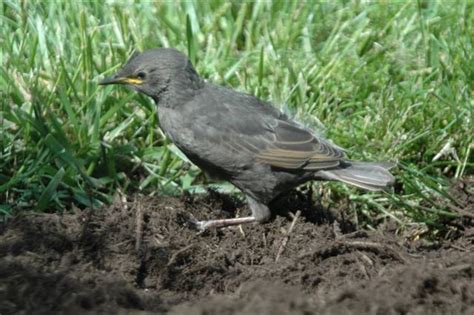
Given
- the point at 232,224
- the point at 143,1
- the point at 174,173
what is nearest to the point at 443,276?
the point at 232,224

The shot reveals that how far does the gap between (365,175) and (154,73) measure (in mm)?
1386

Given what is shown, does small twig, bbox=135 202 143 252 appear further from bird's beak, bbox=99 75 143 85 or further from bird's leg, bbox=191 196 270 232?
bird's beak, bbox=99 75 143 85

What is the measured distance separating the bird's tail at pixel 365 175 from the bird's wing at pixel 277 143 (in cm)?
6

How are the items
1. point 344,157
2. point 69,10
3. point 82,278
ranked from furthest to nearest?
point 69,10 → point 344,157 → point 82,278

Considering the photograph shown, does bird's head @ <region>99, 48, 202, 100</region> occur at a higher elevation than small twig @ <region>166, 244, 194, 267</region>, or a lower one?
higher

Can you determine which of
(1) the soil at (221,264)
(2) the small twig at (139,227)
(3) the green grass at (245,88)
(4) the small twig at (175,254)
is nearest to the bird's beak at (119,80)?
(3) the green grass at (245,88)

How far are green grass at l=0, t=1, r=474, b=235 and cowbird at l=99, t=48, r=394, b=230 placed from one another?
32cm

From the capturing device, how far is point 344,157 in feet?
20.1

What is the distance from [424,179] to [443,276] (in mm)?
1558

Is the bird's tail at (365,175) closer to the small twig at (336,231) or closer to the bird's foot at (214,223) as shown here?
the small twig at (336,231)

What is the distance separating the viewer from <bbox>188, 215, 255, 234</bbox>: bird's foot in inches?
220

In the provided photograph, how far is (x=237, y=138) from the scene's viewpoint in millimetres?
6043

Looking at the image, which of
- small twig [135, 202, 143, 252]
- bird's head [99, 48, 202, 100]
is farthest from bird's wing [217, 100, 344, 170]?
small twig [135, 202, 143, 252]

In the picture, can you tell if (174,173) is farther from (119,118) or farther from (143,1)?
(143,1)
